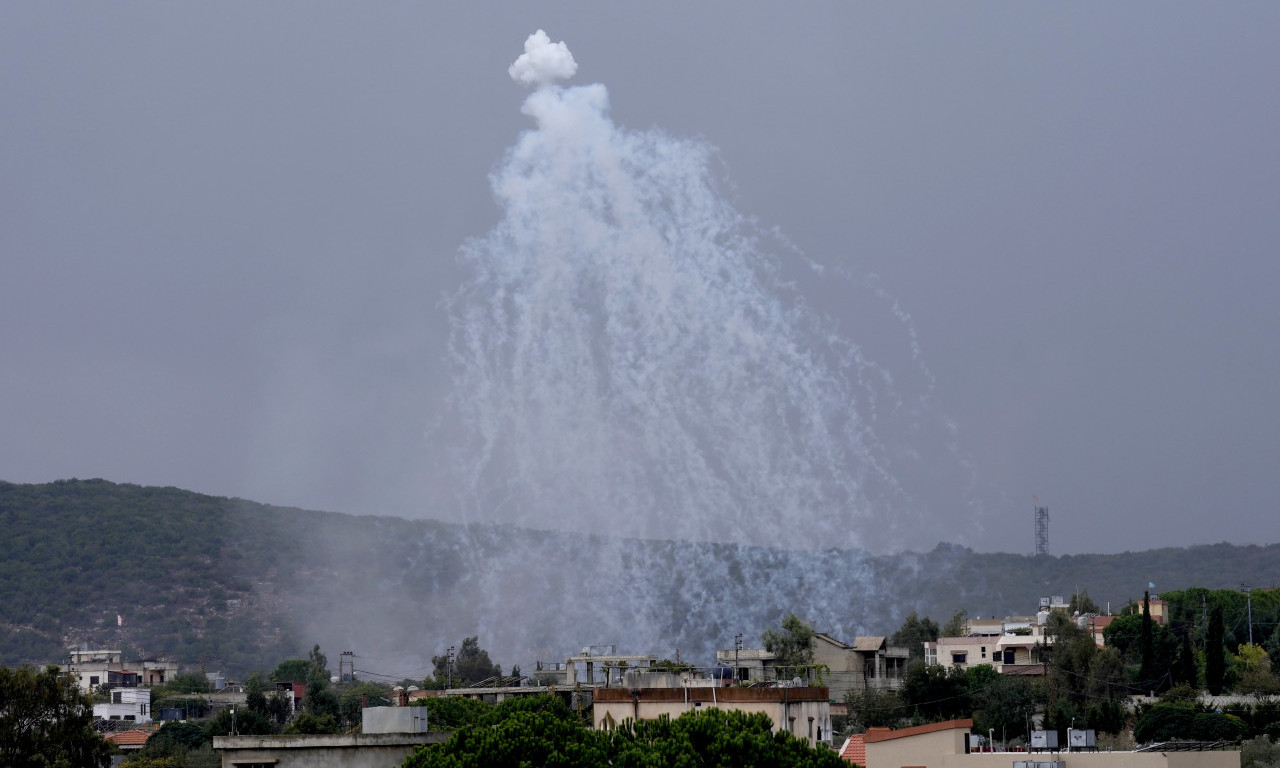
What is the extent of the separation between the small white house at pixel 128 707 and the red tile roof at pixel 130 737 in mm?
17494

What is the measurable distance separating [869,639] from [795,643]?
400 inches

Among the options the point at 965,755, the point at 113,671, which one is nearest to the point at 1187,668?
the point at 965,755

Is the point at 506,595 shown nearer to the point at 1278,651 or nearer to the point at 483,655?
the point at 483,655

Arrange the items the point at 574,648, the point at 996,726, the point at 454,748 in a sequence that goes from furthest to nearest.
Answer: the point at 574,648
the point at 996,726
the point at 454,748

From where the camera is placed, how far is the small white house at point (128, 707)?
13050 centimetres

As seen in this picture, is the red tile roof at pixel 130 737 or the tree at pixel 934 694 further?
the red tile roof at pixel 130 737

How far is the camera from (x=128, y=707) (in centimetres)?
13350

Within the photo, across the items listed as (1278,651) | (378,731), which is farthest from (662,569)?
(378,731)

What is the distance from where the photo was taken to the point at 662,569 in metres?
157

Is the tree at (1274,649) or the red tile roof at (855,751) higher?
the tree at (1274,649)

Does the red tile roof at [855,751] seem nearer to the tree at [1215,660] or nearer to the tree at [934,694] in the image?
the tree at [934,694]

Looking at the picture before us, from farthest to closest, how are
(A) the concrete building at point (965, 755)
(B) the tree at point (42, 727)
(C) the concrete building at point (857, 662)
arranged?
(C) the concrete building at point (857, 662) → (B) the tree at point (42, 727) → (A) the concrete building at point (965, 755)

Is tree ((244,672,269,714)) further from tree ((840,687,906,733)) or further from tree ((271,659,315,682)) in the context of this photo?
tree ((840,687,906,733))

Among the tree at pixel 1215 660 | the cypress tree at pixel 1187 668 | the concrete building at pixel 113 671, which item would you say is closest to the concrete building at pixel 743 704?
the tree at pixel 1215 660
